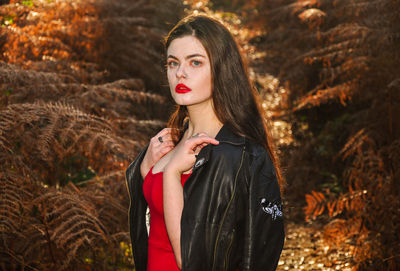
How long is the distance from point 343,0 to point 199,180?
14.4ft

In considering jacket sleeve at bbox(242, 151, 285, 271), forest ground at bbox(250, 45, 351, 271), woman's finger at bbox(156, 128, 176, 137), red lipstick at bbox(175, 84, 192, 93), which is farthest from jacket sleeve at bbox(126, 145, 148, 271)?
forest ground at bbox(250, 45, 351, 271)

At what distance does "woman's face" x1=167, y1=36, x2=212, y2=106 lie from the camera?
202 cm

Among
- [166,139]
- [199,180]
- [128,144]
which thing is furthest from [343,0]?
[199,180]

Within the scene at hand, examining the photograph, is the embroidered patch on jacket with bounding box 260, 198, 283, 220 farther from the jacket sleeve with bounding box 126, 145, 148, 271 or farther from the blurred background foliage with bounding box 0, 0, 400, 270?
the blurred background foliage with bounding box 0, 0, 400, 270

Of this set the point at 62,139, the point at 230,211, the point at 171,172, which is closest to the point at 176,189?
the point at 171,172

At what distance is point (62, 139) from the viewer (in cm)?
277

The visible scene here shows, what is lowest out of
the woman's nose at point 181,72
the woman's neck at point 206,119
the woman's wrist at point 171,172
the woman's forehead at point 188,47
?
the woman's wrist at point 171,172

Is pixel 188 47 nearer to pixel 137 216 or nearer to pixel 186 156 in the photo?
pixel 186 156

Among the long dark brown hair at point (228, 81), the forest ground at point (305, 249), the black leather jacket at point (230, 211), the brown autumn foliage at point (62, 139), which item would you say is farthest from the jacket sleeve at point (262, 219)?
the forest ground at point (305, 249)

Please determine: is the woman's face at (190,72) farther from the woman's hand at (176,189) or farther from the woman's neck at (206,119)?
the woman's hand at (176,189)

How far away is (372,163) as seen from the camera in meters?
4.07

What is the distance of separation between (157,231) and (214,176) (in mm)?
456

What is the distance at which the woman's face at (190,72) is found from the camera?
2020 mm

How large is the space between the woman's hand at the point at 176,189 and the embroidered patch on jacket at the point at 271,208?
1.05 feet
